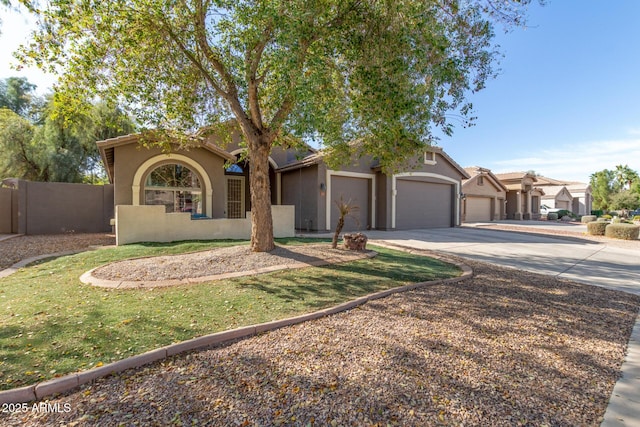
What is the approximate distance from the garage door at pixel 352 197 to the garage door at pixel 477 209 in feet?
44.1

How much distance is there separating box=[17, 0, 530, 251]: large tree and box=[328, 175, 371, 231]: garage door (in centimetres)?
711

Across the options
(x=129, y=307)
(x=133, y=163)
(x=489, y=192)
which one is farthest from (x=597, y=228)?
(x=133, y=163)

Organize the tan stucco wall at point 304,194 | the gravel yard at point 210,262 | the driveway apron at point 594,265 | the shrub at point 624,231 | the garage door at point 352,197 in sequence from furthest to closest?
the garage door at point 352,197 → the tan stucco wall at point 304,194 → the shrub at point 624,231 → the gravel yard at point 210,262 → the driveway apron at point 594,265

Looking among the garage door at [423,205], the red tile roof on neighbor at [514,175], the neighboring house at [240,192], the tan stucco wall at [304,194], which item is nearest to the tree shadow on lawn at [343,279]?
the neighboring house at [240,192]

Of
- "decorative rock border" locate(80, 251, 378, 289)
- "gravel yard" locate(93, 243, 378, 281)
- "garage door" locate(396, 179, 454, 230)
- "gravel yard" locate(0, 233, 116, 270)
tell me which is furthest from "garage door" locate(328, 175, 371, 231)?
"gravel yard" locate(0, 233, 116, 270)

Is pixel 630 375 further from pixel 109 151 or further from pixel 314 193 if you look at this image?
pixel 109 151

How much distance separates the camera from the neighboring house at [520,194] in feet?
100

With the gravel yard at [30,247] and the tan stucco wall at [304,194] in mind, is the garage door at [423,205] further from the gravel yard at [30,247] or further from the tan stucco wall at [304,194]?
the gravel yard at [30,247]

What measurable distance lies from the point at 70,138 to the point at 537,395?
24.6 metres

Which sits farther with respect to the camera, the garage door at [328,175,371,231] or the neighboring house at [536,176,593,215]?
the neighboring house at [536,176,593,215]

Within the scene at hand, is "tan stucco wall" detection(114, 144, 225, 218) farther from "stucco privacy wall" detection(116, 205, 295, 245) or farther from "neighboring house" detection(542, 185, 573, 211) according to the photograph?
"neighboring house" detection(542, 185, 573, 211)

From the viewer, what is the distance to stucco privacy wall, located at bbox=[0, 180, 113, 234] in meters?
12.8

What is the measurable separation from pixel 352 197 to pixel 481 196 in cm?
1692

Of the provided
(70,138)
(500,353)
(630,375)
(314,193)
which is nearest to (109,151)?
(314,193)
